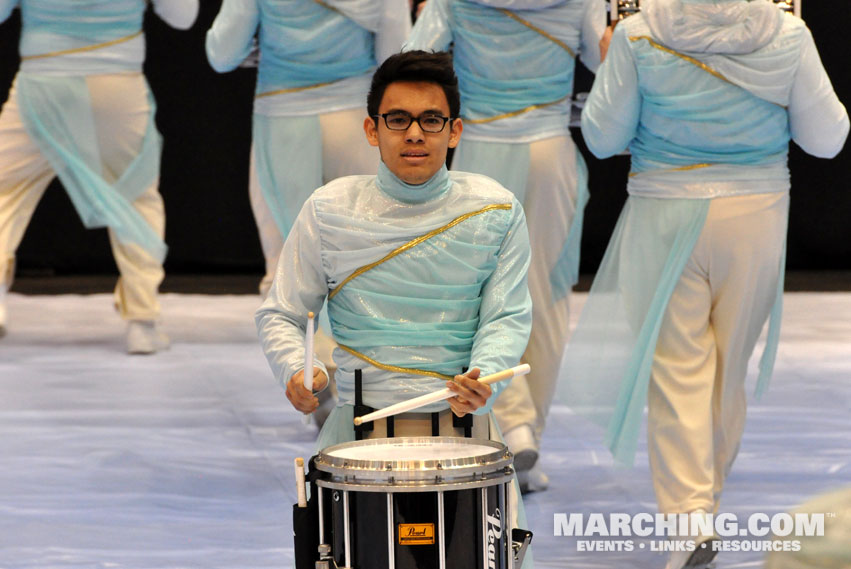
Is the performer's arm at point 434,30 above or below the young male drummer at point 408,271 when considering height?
above

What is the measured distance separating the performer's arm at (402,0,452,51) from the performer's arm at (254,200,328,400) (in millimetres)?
1722

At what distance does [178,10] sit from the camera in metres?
6.03

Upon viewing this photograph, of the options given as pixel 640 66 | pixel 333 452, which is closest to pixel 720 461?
pixel 640 66

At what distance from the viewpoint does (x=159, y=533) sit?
3.80m

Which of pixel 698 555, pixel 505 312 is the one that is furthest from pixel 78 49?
pixel 505 312

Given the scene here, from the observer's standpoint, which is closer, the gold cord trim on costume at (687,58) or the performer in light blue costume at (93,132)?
the gold cord trim on costume at (687,58)

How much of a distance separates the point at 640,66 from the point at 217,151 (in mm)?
5006

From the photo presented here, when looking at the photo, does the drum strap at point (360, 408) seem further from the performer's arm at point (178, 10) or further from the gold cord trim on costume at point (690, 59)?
the performer's arm at point (178, 10)

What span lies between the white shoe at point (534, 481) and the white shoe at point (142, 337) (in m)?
2.45

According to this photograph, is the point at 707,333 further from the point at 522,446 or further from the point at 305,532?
the point at 305,532

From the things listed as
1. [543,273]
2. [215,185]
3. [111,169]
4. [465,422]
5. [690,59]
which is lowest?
[215,185]

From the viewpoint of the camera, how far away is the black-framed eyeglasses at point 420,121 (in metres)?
2.53

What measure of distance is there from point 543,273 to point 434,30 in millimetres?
814

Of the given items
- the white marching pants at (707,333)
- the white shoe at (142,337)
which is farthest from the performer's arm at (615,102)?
the white shoe at (142,337)
